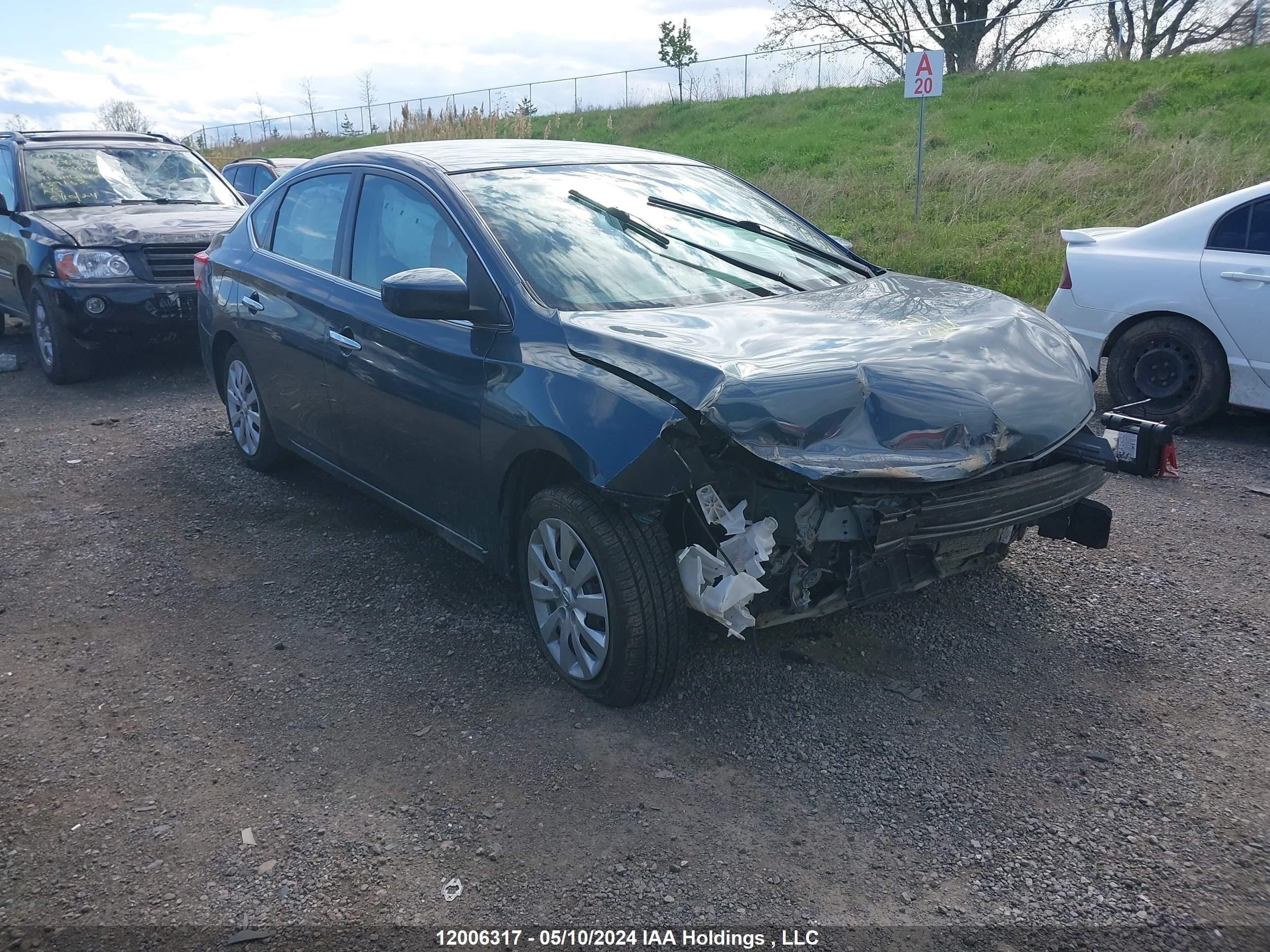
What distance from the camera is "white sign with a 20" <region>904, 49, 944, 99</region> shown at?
12172 millimetres

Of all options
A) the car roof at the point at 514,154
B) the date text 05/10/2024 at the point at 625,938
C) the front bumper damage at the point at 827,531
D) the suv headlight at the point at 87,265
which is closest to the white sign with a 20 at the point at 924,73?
the car roof at the point at 514,154

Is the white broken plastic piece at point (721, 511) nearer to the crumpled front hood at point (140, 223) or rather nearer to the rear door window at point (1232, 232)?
the rear door window at point (1232, 232)

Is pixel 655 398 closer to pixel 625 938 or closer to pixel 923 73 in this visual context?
pixel 625 938

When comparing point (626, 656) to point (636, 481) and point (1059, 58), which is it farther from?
point (1059, 58)

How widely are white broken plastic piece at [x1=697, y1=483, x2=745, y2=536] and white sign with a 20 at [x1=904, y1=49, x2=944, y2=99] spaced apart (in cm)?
1042

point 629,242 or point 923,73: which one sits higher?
point 923,73

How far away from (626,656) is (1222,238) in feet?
16.8

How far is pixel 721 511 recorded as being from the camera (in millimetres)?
3189

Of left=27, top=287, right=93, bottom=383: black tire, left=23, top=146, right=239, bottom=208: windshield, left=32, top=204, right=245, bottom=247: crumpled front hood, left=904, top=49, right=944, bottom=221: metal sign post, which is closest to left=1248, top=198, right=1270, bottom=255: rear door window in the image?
left=904, top=49, right=944, bottom=221: metal sign post

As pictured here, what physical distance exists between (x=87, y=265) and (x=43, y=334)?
991 millimetres

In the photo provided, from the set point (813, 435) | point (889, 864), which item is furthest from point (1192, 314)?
point (889, 864)

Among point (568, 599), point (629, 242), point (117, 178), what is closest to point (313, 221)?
point (629, 242)

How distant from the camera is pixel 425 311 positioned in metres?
3.66

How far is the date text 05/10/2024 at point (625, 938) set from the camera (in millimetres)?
2508
